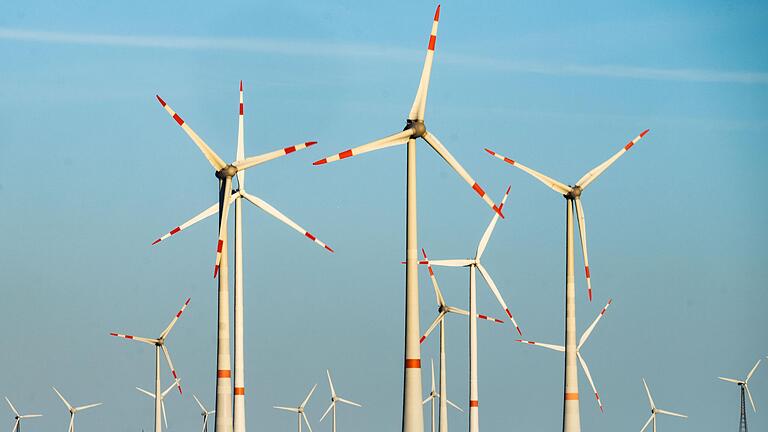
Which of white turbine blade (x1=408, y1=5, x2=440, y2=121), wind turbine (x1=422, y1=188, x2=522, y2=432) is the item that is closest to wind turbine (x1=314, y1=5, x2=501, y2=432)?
white turbine blade (x1=408, y1=5, x2=440, y2=121)

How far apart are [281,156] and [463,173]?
37.6 feet

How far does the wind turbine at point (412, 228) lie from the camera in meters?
71.8

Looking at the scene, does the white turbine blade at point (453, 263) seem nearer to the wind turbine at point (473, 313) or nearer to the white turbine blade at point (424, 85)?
the wind turbine at point (473, 313)

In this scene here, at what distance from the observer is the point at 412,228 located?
73625mm

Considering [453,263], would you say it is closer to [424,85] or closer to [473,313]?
[473,313]

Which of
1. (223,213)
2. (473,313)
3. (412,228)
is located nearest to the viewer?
(412,228)

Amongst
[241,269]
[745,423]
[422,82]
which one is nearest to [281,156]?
[422,82]

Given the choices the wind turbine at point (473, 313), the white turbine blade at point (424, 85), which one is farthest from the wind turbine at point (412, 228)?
the wind turbine at point (473, 313)

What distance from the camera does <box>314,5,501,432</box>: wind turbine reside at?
71812mm

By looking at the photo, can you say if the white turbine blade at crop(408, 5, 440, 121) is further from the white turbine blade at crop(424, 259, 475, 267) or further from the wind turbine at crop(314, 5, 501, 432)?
the white turbine blade at crop(424, 259, 475, 267)

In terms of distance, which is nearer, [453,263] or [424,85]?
[424,85]

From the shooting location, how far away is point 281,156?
283 ft

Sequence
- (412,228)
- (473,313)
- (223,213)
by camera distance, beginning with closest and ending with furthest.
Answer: (412,228)
(223,213)
(473,313)

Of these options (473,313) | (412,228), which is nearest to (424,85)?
(412,228)
